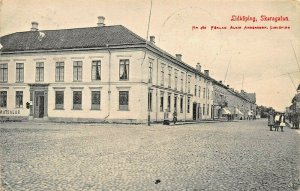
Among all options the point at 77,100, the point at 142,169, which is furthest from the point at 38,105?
the point at 142,169

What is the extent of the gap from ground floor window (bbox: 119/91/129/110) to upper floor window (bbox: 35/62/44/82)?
23.7ft

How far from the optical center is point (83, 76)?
28516 mm

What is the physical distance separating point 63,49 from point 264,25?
2100cm

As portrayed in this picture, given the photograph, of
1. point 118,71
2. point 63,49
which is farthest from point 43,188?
point 63,49

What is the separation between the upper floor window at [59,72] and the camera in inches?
1153

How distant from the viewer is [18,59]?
30.4 metres

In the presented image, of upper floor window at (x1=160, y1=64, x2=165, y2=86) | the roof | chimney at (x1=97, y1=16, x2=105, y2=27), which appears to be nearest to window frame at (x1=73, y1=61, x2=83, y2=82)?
the roof

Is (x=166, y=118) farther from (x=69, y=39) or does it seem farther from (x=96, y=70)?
(x=69, y=39)

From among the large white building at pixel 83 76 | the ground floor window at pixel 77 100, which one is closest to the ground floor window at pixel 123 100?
the large white building at pixel 83 76

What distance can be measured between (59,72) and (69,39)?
2940 millimetres

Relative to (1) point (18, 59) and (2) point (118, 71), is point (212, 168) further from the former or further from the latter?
(1) point (18, 59)

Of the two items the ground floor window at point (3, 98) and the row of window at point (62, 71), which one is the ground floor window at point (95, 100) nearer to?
the row of window at point (62, 71)

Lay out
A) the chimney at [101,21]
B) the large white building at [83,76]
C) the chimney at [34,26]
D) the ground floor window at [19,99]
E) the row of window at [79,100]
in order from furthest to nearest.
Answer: the chimney at [34,26], the chimney at [101,21], the ground floor window at [19,99], the row of window at [79,100], the large white building at [83,76]

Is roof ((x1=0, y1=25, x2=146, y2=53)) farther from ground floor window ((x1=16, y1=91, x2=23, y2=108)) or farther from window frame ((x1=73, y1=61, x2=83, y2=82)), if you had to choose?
ground floor window ((x1=16, y1=91, x2=23, y2=108))
